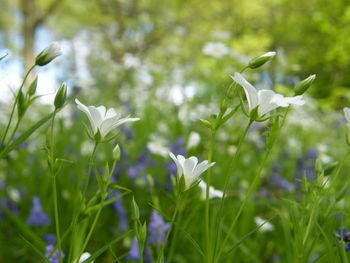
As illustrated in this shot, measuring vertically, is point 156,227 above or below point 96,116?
below

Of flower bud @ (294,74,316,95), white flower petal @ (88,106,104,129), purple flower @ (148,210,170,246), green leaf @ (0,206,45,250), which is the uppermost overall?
white flower petal @ (88,106,104,129)

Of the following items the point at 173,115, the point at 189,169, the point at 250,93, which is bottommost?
the point at 173,115

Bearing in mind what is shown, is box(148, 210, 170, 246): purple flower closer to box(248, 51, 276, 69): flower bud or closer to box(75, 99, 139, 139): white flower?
box(75, 99, 139, 139): white flower

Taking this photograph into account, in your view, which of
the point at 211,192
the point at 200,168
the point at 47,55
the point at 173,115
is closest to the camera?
the point at 200,168

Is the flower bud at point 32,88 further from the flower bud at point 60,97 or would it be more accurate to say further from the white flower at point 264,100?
the white flower at point 264,100

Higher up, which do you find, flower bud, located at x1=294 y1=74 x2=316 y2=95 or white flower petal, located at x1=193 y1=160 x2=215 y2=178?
flower bud, located at x1=294 y1=74 x2=316 y2=95

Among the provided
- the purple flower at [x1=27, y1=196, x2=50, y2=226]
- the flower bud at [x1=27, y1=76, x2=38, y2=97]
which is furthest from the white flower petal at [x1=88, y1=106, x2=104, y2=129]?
the purple flower at [x1=27, y1=196, x2=50, y2=226]

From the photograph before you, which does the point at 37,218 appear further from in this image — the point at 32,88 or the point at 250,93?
the point at 250,93

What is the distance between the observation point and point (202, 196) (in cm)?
138

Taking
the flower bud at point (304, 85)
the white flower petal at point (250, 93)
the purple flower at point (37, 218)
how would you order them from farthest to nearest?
the purple flower at point (37, 218)
the flower bud at point (304, 85)
the white flower petal at point (250, 93)

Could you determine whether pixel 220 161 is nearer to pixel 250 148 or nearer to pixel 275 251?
pixel 275 251

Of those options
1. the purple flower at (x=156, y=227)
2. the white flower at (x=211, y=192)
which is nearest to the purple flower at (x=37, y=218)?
the purple flower at (x=156, y=227)

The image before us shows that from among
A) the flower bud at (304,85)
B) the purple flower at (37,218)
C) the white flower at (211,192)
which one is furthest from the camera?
the purple flower at (37,218)

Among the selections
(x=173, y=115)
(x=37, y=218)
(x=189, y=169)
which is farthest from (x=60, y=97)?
(x=173, y=115)
